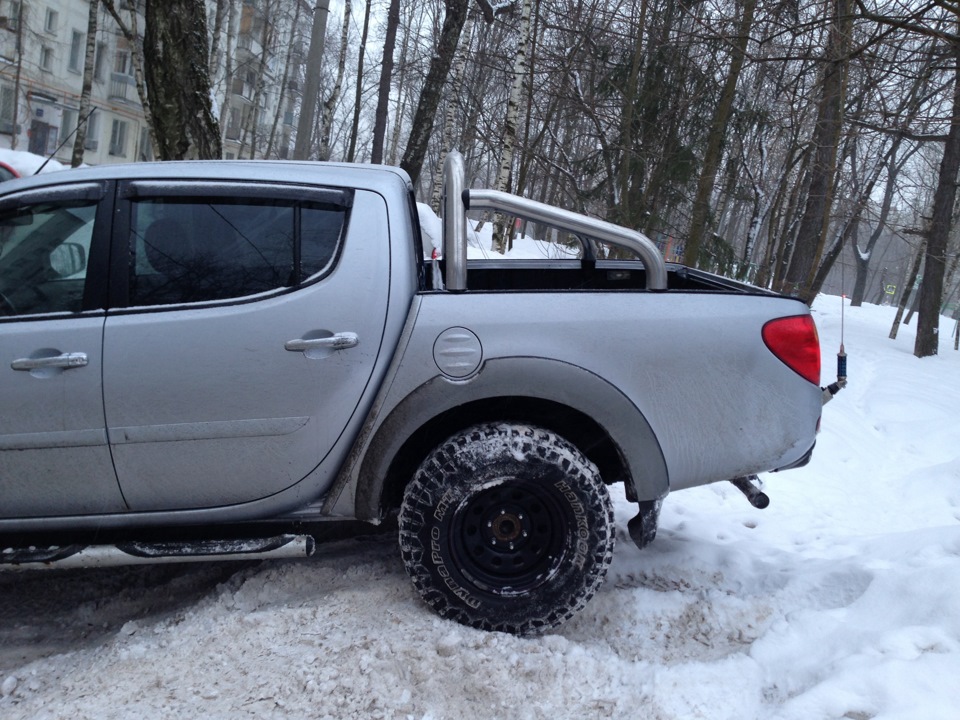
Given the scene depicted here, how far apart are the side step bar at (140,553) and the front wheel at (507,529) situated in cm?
47

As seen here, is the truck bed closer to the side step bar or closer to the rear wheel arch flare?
the rear wheel arch flare

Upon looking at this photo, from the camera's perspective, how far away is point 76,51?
4009 cm

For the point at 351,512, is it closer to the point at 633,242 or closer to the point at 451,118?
the point at 633,242

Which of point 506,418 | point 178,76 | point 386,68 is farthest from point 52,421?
point 386,68

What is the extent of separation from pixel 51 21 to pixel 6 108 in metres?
4.67

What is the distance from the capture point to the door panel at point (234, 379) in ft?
9.53

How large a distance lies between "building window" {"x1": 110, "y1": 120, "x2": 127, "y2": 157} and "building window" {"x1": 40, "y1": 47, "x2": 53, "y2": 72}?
446 cm

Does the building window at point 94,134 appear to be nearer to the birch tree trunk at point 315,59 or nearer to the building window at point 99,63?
the building window at point 99,63

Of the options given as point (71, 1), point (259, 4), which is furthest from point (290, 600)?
point (71, 1)

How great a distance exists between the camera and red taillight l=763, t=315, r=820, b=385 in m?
3.11

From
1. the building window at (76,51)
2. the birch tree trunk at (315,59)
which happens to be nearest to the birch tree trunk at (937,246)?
the birch tree trunk at (315,59)

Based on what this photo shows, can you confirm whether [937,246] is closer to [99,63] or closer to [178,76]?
[178,76]

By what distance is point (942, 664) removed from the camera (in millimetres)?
2748

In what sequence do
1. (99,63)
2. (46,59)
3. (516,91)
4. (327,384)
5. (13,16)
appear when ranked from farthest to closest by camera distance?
(99,63)
(46,59)
(13,16)
(516,91)
(327,384)
